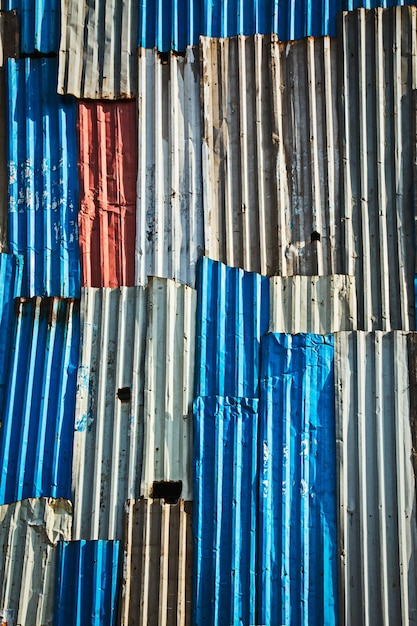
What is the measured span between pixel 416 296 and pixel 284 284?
1101 millimetres

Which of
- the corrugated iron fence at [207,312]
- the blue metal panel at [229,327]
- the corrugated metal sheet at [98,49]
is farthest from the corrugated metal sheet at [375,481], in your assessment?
the corrugated metal sheet at [98,49]

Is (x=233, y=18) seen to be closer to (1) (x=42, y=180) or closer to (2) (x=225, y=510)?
(1) (x=42, y=180)

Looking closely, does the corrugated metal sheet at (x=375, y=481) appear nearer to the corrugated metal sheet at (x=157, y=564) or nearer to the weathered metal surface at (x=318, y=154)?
the weathered metal surface at (x=318, y=154)

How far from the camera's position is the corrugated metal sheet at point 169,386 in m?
6.35

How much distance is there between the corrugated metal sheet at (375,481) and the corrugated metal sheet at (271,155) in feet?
2.84

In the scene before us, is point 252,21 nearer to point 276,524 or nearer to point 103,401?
point 103,401

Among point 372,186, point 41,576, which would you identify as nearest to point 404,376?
point 372,186

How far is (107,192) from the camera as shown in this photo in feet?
23.0

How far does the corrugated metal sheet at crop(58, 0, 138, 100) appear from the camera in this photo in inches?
280

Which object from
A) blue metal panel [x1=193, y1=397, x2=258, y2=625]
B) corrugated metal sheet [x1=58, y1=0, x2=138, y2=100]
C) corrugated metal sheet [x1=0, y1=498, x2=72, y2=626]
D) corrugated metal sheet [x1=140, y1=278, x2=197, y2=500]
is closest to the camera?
blue metal panel [x1=193, y1=397, x2=258, y2=625]

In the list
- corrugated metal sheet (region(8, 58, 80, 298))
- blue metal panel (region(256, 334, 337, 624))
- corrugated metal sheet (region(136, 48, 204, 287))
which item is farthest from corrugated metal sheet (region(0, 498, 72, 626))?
corrugated metal sheet (region(136, 48, 204, 287))

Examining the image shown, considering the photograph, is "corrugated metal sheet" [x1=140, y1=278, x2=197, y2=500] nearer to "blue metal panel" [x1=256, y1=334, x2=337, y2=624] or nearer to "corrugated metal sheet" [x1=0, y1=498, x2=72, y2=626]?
"blue metal panel" [x1=256, y1=334, x2=337, y2=624]

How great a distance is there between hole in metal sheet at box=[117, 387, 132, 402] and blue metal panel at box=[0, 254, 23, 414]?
1.03 meters

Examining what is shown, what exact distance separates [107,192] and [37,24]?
6.00 feet
